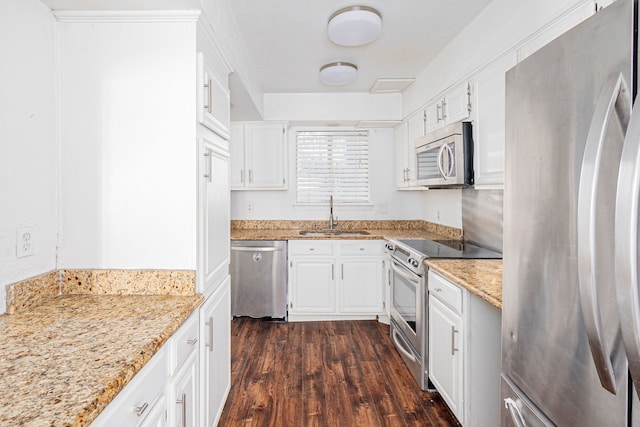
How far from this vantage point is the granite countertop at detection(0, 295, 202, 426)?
731mm

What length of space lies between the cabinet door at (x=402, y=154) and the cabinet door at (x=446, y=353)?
6.15 feet

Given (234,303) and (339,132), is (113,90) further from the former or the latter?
(339,132)

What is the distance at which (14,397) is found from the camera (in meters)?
0.76

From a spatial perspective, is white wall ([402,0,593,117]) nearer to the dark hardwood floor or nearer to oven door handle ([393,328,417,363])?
oven door handle ([393,328,417,363])

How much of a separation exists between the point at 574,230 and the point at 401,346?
2226mm

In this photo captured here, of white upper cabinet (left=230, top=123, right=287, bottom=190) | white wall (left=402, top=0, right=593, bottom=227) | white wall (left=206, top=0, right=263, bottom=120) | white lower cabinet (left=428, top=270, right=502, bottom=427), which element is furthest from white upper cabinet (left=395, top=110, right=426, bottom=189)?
white lower cabinet (left=428, top=270, right=502, bottom=427)

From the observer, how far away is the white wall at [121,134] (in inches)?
60.3

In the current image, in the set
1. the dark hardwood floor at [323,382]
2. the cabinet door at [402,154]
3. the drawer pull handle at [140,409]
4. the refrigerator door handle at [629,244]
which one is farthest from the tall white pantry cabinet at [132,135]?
the cabinet door at [402,154]

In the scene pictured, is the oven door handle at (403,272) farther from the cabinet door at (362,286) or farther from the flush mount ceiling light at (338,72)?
the flush mount ceiling light at (338,72)

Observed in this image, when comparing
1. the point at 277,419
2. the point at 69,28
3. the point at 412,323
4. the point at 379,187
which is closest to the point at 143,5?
the point at 69,28

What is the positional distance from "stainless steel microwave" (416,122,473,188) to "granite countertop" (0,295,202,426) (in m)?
1.83

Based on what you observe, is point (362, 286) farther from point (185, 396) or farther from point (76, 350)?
point (76, 350)

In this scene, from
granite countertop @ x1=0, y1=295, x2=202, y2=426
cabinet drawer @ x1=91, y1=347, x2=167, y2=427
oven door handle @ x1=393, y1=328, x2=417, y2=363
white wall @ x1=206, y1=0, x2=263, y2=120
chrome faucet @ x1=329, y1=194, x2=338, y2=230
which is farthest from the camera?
chrome faucet @ x1=329, y1=194, x2=338, y2=230

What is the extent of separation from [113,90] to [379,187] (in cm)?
318
